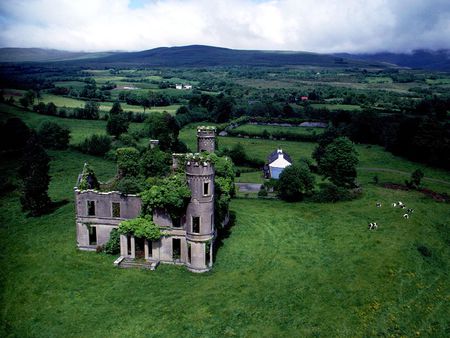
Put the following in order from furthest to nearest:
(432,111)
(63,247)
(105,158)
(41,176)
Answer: (432,111) < (105,158) < (41,176) < (63,247)

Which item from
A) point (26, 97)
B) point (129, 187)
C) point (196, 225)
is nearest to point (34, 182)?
point (26, 97)

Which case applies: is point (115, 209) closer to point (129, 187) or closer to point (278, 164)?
point (129, 187)

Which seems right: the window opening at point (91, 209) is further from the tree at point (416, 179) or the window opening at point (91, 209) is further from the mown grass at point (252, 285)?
the tree at point (416, 179)

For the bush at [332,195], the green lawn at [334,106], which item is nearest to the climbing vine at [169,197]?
the bush at [332,195]

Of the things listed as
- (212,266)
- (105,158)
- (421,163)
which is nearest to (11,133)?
(105,158)

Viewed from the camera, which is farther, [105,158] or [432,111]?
[432,111]

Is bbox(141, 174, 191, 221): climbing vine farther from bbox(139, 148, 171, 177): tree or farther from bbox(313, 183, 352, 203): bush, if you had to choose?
bbox(313, 183, 352, 203): bush

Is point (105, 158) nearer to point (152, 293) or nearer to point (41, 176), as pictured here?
point (41, 176)
